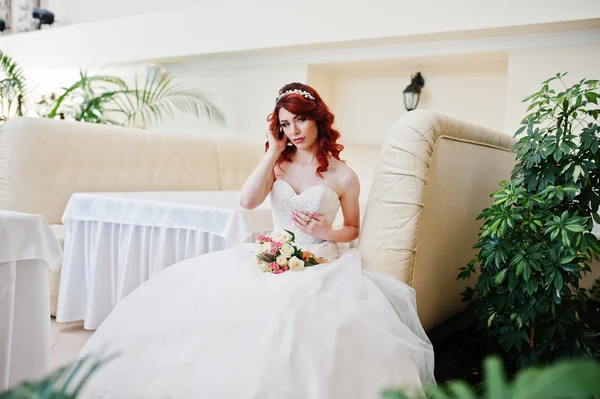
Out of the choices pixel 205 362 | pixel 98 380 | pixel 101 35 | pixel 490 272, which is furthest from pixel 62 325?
pixel 101 35

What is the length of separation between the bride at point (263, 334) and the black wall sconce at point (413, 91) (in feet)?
13.0

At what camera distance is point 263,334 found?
1511 millimetres

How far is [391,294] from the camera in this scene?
2.05m

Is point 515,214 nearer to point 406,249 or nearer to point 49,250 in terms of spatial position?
point 406,249

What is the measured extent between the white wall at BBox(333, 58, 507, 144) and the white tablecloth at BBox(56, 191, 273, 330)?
3.33 meters

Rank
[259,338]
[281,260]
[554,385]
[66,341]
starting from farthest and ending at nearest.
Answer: [66,341]
[281,260]
[259,338]
[554,385]

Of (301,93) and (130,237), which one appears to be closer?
(301,93)

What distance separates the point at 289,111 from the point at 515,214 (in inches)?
45.1

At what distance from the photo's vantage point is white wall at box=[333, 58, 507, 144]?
18.7ft

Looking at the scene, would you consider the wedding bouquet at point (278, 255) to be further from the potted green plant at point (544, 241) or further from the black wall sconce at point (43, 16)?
the black wall sconce at point (43, 16)

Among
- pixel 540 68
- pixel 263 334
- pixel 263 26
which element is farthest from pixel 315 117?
pixel 263 26

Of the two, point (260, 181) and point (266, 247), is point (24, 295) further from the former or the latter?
point (260, 181)

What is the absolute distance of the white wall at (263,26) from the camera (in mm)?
4645

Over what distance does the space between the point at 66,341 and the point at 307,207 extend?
1.85 meters
